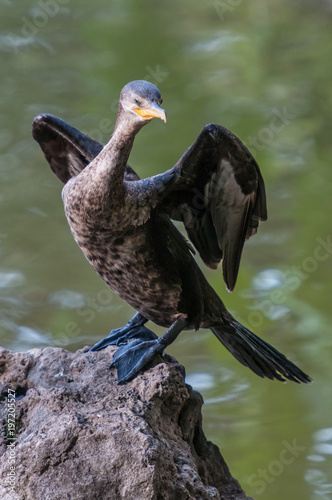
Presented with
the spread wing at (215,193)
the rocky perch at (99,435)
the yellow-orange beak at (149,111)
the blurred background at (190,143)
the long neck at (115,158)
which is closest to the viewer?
the rocky perch at (99,435)

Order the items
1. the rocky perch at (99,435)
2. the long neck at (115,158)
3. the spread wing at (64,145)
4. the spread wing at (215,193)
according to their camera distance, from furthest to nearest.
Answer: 1. the spread wing at (64,145)
2. the spread wing at (215,193)
3. the long neck at (115,158)
4. the rocky perch at (99,435)

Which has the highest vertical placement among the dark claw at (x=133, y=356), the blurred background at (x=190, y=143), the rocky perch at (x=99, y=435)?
the blurred background at (x=190, y=143)

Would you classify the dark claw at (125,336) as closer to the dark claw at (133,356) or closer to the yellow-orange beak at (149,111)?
the dark claw at (133,356)

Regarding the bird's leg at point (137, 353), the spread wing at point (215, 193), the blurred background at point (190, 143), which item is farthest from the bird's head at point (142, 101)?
the blurred background at point (190, 143)

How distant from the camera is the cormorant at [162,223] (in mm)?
2807

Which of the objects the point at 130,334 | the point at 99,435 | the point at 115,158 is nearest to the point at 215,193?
the point at 115,158

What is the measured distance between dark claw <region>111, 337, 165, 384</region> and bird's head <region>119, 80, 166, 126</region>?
33.1 inches

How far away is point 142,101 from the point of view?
2670 millimetres

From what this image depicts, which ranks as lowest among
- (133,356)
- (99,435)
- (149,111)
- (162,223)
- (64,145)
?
(99,435)

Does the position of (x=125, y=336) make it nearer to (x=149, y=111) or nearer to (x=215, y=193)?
(x=215, y=193)

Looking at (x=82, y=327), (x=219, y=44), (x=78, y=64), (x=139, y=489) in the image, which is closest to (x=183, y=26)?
(x=219, y=44)

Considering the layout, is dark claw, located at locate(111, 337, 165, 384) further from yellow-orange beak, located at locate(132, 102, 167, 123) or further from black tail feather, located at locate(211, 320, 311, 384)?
yellow-orange beak, located at locate(132, 102, 167, 123)

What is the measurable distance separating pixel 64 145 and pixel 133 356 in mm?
1098

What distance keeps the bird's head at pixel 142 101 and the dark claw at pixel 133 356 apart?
0.84 metres
